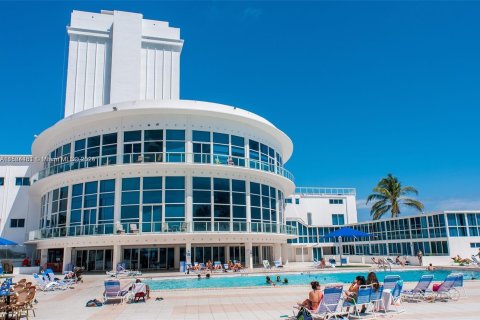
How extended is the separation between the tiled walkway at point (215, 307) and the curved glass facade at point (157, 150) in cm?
1220

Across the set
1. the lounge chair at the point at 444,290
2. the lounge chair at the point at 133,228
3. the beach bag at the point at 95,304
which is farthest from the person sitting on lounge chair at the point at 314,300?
the lounge chair at the point at 133,228

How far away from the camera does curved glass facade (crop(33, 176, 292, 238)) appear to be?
968 inches

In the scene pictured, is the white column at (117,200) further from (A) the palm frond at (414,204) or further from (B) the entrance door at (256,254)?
(A) the palm frond at (414,204)

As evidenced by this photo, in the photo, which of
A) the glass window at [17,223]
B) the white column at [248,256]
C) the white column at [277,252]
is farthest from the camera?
the glass window at [17,223]

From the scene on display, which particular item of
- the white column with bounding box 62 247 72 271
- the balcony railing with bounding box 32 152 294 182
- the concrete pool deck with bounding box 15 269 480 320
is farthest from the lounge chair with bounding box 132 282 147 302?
the white column with bounding box 62 247 72 271

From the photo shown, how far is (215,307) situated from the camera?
10688 millimetres

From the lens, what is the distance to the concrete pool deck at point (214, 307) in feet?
30.8

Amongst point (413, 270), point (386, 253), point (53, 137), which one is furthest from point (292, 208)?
point (53, 137)

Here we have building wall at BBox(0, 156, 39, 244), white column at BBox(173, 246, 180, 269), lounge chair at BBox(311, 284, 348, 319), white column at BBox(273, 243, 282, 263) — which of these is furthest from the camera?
building wall at BBox(0, 156, 39, 244)

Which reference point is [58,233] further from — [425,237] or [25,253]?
[425,237]

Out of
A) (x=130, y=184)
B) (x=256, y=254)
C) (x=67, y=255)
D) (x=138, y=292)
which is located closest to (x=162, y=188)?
(x=130, y=184)

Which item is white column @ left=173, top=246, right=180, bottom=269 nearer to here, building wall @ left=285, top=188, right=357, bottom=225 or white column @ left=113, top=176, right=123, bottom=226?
white column @ left=113, top=176, right=123, bottom=226

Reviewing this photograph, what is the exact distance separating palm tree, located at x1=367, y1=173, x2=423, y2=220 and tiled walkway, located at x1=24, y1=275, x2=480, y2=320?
102 ft

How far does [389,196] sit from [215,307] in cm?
3796
